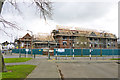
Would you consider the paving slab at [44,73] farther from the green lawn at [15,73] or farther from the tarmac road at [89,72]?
the tarmac road at [89,72]

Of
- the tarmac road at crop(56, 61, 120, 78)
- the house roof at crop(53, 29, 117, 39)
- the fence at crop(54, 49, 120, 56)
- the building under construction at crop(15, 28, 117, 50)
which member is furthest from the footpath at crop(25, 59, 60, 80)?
the house roof at crop(53, 29, 117, 39)

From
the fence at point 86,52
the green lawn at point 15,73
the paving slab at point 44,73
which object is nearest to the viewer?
the green lawn at point 15,73

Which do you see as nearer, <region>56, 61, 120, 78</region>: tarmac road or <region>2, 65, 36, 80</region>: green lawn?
<region>2, 65, 36, 80</region>: green lawn

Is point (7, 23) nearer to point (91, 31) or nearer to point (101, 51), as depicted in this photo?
point (101, 51)

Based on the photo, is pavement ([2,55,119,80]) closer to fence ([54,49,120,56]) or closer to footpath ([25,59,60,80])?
footpath ([25,59,60,80])

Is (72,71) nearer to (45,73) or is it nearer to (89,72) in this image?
(89,72)

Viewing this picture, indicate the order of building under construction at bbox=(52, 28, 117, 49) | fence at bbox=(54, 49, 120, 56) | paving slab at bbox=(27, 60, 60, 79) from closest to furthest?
paving slab at bbox=(27, 60, 60, 79) < fence at bbox=(54, 49, 120, 56) < building under construction at bbox=(52, 28, 117, 49)

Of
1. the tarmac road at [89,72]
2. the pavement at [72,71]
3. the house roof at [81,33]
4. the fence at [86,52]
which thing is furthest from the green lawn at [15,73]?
the house roof at [81,33]

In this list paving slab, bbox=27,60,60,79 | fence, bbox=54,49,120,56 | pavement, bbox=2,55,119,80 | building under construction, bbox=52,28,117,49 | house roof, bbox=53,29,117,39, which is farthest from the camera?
house roof, bbox=53,29,117,39

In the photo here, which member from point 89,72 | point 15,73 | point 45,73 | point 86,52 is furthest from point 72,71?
point 86,52

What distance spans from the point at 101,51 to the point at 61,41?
19004 mm

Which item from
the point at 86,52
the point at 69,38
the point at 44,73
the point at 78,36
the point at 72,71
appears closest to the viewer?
the point at 44,73

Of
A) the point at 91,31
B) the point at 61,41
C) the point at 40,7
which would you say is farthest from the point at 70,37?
the point at 40,7

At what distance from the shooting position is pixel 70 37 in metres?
54.7
